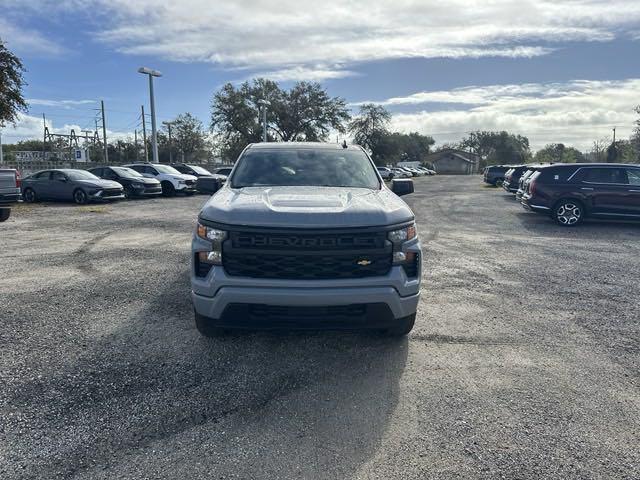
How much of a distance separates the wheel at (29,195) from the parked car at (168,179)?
185 inches

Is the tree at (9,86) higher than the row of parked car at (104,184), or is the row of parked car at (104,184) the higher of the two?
the tree at (9,86)

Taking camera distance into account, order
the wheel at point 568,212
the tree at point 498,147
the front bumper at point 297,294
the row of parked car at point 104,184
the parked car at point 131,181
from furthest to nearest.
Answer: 1. the tree at point 498,147
2. the parked car at point 131,181
3. the row of parked car at point 104,184
4. the wheel at point 568,212
5. the front bumper at point 297,294

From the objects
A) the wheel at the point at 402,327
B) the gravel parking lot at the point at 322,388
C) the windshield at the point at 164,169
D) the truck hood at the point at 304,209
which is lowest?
the gravel parking lot at the point at 322,388

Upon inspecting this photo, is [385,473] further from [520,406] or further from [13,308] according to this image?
[13,308]

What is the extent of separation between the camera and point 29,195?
17344 millimetres

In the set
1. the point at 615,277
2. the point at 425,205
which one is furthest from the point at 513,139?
the point at 615,277

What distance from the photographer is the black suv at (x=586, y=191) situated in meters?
11.5

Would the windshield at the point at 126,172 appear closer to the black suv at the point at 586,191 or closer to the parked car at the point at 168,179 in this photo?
the parked car at the point at 168,179

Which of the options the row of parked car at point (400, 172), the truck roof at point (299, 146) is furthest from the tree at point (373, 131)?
the truck roof at point (299, 146)

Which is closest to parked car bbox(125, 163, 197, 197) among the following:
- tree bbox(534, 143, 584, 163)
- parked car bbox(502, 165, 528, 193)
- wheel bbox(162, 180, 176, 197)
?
wheel bbox(162, 180, 176, 197)

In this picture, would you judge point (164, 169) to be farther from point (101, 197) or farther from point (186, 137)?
point (186, 137)

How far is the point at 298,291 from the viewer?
3250 millimetres

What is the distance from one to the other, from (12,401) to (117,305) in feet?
6.77

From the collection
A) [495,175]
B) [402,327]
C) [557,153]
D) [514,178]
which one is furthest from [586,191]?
[557,153]
